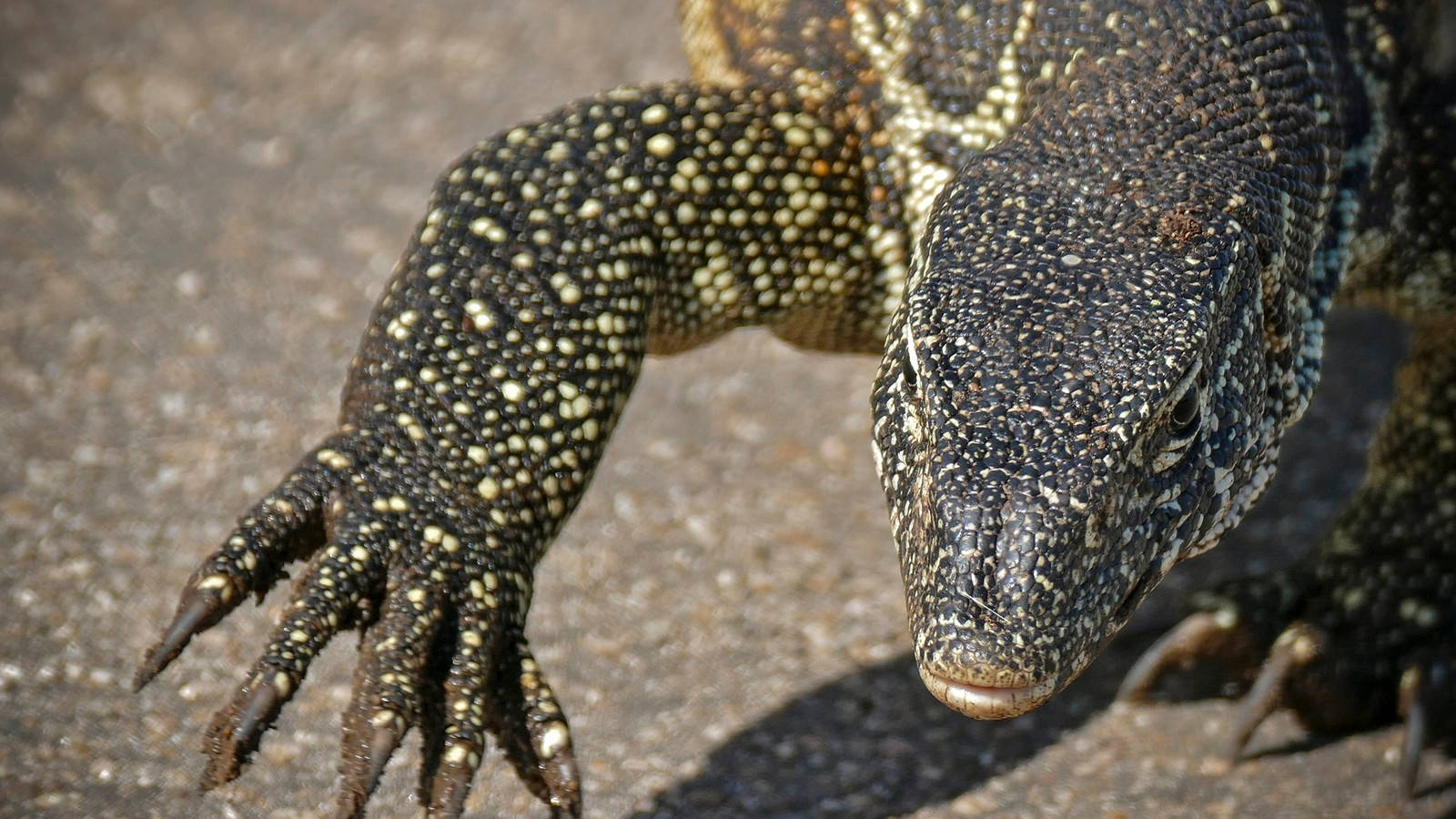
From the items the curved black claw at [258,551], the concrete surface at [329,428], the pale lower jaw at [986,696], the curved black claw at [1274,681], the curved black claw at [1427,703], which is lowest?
the curved black claw at [1427,703]

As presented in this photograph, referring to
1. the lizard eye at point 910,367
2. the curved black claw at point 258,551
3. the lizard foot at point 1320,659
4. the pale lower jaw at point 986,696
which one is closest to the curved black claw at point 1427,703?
the lizard foot at point 1320,659

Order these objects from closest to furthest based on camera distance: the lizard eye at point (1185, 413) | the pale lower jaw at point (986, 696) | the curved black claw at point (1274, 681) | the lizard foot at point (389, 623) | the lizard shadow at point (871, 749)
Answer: the pale lower jaw at point (986, 696) → the lizard eye at point (1185, 413) → the lizard foot at point (389, 623) → the lizard shadow at point (871, 749) → the curved black claw at point (1274, 681)

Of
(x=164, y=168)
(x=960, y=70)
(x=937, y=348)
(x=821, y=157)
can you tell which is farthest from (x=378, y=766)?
(x=164, y=168)

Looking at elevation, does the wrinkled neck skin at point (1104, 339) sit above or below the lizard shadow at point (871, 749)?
above

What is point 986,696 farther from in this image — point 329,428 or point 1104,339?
point 329,428

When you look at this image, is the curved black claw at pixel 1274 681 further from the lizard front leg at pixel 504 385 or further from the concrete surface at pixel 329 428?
the lizard front leg at pixel 504 385

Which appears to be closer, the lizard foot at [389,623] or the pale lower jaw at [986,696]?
the pale lower jaw at [986,696]

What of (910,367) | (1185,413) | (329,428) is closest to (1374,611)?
(1185,413)

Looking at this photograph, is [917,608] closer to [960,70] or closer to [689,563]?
[960,70]
